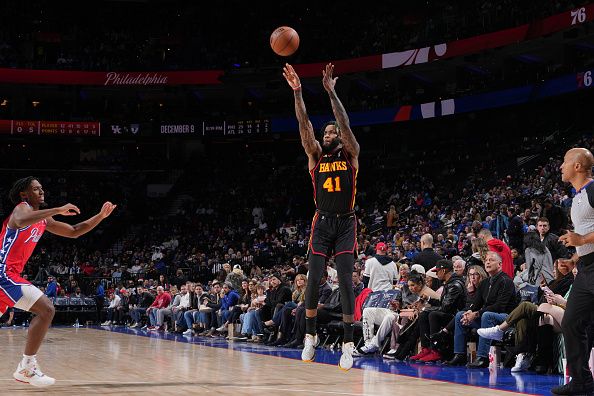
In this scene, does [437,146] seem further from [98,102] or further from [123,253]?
[98,102]

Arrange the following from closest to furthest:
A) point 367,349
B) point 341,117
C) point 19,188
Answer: point 341,117 → point 19,188 → point 367,349

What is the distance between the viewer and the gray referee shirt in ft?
20.6

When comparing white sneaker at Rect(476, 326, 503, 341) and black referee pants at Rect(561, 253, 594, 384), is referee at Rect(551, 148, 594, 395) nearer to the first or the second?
black referee pants at Rect(561, 253, 594, 384)

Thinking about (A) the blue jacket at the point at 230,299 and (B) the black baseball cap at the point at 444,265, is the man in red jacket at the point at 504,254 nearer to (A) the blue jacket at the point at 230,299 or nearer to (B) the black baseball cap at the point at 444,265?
(B) the black baseball cap at the point at 444,265

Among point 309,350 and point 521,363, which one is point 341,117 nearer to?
point 309,350

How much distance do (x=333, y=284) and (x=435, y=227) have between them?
795 cm

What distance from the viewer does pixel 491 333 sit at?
9211 millimetres

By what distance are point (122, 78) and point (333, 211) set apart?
1113 inches

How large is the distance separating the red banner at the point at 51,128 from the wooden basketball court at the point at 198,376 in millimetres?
23141

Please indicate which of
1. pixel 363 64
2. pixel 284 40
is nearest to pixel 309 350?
pixel 284 40

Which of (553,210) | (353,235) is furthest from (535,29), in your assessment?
(353,235)

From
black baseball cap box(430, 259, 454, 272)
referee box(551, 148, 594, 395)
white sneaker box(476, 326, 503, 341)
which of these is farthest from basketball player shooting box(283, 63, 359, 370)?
black baseball cap box(430, 259, 454, 272)

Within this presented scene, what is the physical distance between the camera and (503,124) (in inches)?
1157

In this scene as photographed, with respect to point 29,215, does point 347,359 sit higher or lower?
lower
